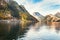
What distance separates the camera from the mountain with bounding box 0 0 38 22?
115 ft

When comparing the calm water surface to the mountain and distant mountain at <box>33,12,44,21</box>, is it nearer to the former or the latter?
distant mountain at <box>33,12,44,21</box>

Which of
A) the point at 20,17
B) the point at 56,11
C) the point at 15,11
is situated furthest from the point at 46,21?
the point at 15,11

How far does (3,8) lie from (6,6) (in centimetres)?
154

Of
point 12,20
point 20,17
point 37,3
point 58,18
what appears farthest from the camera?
point 12,20

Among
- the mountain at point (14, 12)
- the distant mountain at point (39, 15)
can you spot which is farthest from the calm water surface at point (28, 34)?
the mountain at point (14, 12)

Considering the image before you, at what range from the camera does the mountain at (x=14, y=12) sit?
35.0 meters

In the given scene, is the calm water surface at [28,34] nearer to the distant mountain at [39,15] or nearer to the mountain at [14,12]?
the distant mountain at [39,15]

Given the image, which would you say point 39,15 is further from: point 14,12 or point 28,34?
point 28,34

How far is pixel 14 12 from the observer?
39031mm

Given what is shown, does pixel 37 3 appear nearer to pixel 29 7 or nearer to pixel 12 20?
pixel 29 7

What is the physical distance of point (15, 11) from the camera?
3797cm

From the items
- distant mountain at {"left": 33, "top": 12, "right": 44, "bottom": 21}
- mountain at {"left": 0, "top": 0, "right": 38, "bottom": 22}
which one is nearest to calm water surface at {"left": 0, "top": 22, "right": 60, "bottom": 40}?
distant mountain at {"left": 33, "top": 12, "right": 44, "bottom": 21}

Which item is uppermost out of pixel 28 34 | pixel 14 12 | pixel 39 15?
pixel 14 12

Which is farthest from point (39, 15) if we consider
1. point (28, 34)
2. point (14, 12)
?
point (28, 34)
